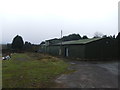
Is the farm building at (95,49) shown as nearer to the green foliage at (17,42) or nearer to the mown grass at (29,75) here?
the mown grass at (29,75)

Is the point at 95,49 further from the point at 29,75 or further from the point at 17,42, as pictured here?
the point at 17,42

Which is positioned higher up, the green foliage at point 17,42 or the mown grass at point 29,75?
the green foliage at point 17,42

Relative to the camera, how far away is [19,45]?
1795 inches

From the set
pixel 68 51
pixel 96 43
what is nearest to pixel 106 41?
pixel 96 43

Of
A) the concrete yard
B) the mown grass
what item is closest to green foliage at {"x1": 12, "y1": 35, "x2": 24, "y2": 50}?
the mown grass

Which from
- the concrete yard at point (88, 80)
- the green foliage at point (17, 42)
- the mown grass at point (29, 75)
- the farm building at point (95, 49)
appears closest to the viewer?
the mown grass at point (29, 75)

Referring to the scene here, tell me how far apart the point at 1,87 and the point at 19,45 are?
40.6 meters

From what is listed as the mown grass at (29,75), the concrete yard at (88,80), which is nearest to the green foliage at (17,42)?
the mown grass at (29,75)

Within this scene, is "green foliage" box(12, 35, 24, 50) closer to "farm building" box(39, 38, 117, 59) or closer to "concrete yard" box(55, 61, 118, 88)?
"farm building" box(39, 38, 117, 59)

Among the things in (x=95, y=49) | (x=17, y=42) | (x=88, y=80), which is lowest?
(x=88, y=80)

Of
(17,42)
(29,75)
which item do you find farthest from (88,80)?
(17,42)

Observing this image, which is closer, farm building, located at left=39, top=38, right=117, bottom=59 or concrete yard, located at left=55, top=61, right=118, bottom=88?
concrete yard, located at left=55, top=61, right=118, bottom=88

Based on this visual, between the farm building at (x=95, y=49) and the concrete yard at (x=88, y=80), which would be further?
the farm building at (x=95, y=49)

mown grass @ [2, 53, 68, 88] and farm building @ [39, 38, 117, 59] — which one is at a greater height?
farm building @ [39, 38, 117, 59]
